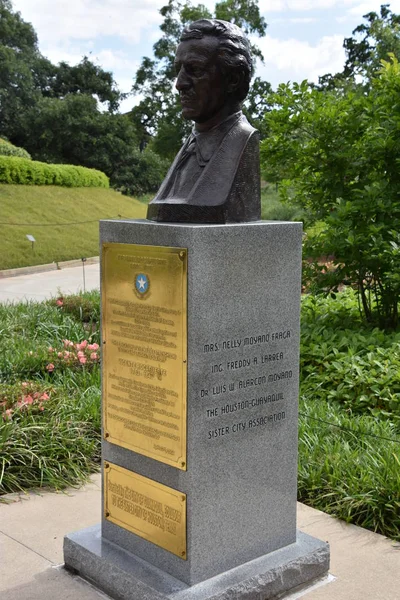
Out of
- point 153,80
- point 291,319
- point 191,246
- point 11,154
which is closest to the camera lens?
point 191,246

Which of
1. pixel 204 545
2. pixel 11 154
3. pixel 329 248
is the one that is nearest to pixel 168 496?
pixel 204 545

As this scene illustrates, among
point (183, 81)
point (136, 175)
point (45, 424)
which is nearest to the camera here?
point (183, 81)

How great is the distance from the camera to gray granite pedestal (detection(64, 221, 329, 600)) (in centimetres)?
353

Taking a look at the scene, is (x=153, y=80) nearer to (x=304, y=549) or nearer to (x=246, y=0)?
(x=246, y=0)

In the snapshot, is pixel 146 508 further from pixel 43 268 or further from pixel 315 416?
pixel 43 268

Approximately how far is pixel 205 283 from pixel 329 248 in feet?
13.5

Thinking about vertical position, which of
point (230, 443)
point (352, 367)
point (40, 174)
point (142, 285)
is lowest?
point (352, 367)

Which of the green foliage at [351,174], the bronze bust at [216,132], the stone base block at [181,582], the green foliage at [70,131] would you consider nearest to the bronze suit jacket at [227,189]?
the bronze bust at [216,132]

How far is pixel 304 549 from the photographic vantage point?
3998 millimetres

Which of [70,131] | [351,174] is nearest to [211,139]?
[351,174]

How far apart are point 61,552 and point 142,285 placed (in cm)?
170

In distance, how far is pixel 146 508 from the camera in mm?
3840

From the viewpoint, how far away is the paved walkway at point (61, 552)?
12.5 ft

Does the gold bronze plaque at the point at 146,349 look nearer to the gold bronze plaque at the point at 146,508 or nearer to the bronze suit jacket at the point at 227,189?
the gold bronze plaque at the point at 146,508
